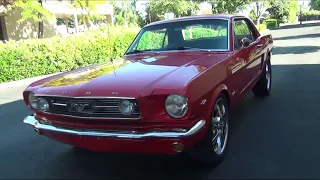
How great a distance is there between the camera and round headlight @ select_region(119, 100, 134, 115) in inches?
118

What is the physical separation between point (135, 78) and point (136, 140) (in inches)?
24.7

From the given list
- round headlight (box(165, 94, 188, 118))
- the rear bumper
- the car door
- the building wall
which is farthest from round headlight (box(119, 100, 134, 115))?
the building wall

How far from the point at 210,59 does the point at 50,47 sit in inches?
385

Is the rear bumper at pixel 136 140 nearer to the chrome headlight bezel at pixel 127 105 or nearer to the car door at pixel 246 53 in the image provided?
the chrome headlight bezel at pixel 127 105

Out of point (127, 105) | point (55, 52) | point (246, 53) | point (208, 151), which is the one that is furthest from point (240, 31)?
point (55, 52)

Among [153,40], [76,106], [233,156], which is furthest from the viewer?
[153,40]

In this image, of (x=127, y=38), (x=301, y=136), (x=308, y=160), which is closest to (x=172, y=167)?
(x=308, y=160)

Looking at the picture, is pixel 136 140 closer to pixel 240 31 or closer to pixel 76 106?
pixel 76 106

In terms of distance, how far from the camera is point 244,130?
15.4 ft

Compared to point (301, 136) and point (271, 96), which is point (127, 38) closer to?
point (271, 96)

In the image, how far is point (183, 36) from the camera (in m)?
4.81

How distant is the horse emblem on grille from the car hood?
10 centimetres

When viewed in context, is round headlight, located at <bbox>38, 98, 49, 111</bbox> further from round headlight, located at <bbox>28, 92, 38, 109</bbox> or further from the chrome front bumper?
the chrome front bumper

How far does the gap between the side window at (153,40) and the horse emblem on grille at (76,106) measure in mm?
1864
